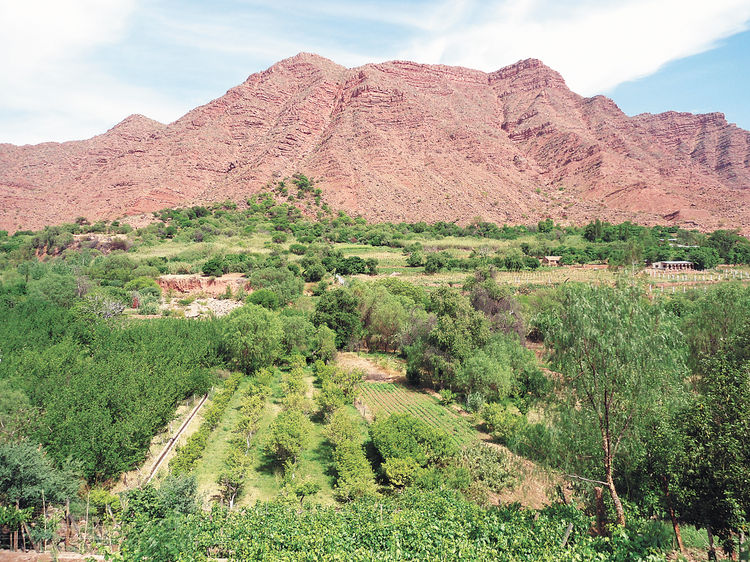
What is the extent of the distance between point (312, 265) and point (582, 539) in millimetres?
49404

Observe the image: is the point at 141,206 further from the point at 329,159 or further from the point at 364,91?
the point at 364,91

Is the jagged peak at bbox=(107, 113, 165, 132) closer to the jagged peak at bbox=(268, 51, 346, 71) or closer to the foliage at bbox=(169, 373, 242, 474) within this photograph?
the jagged peak at bbox=(268, 51, 346, 71)

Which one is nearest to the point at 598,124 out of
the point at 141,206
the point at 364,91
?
the point at 364,91

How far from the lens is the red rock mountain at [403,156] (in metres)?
103

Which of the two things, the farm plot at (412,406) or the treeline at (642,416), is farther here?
the farm plot at (412,406)

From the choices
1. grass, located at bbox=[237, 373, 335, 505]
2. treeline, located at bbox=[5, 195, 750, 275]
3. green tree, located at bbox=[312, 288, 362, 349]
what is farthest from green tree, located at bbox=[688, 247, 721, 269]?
grass, located at bbox=[237, 373, 335, 505]

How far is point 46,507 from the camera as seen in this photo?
12.4 m

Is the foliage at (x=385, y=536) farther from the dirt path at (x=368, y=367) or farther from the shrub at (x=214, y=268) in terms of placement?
the shrub at (x=214, y=268)

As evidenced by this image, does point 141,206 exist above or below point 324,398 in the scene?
above

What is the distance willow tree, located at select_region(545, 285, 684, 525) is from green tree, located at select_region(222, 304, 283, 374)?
2191 centimetres

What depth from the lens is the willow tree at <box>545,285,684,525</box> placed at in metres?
10.4

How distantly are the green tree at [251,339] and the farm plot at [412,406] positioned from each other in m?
7.33

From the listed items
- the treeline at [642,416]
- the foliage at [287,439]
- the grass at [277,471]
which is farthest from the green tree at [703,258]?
the foliage at [287,439]

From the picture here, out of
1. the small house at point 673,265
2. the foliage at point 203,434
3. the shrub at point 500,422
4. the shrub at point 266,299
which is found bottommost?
the shrub at point 500,422
